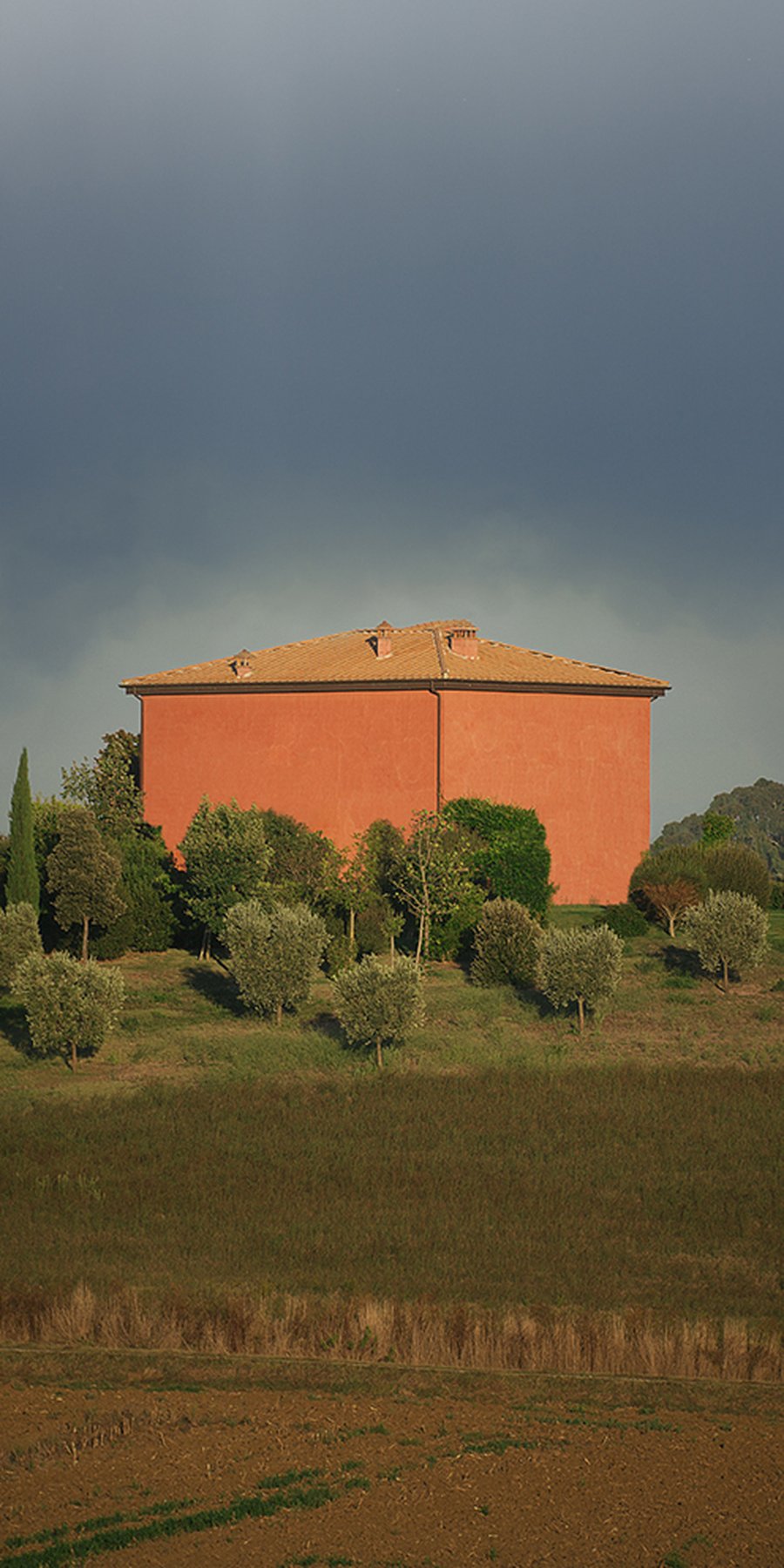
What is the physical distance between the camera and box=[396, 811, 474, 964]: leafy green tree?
1330 inches

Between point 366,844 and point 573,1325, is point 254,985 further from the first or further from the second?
point 573,1325

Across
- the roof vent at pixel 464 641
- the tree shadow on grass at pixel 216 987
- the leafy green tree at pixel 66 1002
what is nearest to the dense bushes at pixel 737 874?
the roof vent at pixel 464 641

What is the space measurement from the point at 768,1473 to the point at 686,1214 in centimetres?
854

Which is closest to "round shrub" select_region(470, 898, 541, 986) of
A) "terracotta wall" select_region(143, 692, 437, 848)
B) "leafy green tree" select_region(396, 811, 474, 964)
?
"leafy green tree" select_region(396, 811, 474, 964)

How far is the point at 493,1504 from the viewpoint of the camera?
11.0 m

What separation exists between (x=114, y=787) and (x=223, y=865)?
10.2m

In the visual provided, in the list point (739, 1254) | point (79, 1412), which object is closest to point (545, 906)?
point (739, 1254)

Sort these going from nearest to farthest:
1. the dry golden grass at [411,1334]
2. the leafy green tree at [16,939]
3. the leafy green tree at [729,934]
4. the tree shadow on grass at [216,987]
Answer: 1. the dry golden grass at [411,1334]
2. the tree shadow on grass at [216,987]
3. the leafy green tree at [16,939]
4. the leafy green tree at [729,934]

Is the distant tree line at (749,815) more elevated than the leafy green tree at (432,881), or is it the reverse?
the distant tree line at (749,815)

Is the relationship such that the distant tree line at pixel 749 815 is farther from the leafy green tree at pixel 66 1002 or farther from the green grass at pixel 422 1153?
the leafy green tree at pixel 66 1002

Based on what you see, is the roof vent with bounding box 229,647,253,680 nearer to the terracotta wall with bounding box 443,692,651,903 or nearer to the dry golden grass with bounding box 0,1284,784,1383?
the terracotta wall with bounding box 443,692,651,903

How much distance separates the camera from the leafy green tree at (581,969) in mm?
28641

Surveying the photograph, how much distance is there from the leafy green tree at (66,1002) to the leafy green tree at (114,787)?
11.7m

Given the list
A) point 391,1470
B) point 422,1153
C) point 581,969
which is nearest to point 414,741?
point 581,969
